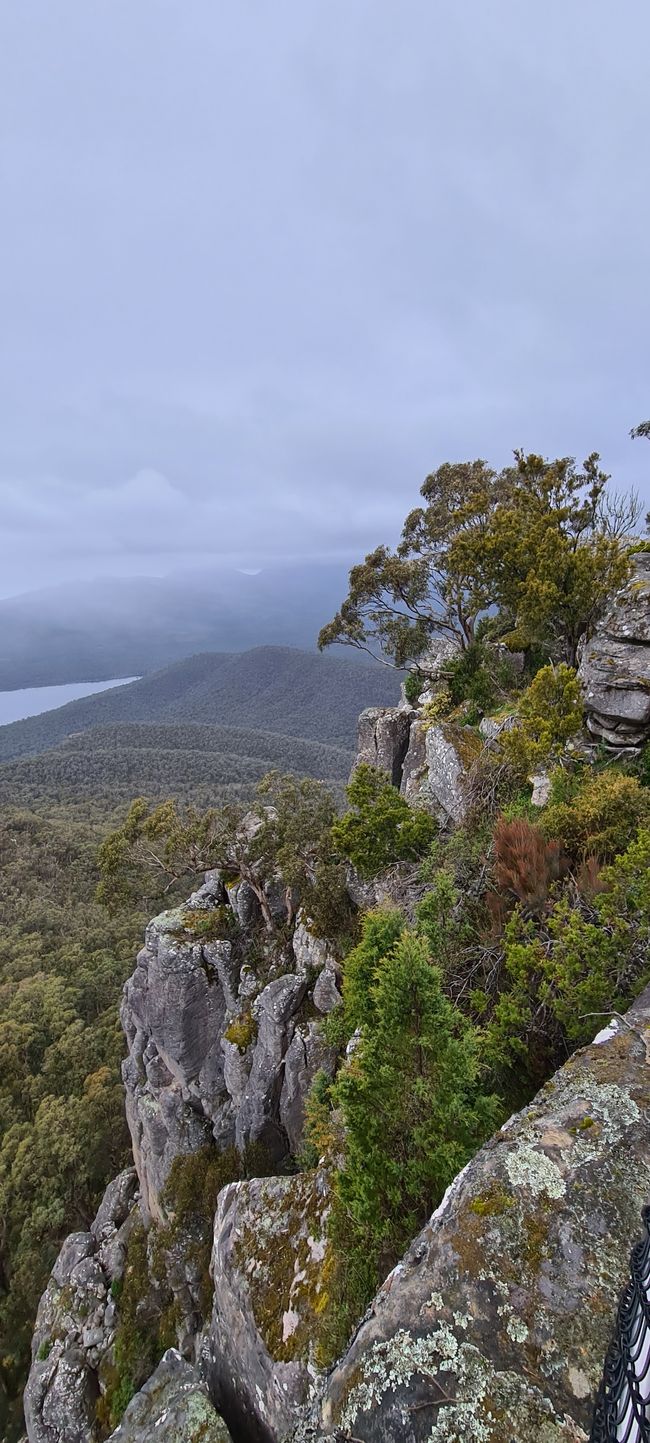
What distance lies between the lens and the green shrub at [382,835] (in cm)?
1075

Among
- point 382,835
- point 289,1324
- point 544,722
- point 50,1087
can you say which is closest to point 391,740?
point 382,835

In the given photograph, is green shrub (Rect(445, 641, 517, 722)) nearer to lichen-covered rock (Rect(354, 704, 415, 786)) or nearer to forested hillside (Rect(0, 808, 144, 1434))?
lichen-covered rock (Rect(354, 704, 415, 786))

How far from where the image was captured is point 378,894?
36.1 feet

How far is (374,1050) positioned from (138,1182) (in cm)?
2341

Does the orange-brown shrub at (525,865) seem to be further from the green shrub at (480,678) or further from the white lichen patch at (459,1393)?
the green shrub at (480,678)

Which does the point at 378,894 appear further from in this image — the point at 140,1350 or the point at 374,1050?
the point at 140,1350

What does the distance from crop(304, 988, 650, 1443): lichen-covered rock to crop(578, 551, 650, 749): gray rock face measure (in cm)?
749

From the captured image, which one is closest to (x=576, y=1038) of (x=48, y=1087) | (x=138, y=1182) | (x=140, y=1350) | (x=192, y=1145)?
(x=192, y=1145)

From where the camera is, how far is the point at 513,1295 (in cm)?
272

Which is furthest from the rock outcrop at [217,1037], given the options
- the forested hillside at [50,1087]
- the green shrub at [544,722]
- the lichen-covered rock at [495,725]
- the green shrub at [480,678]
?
the forested hillside at [50,1087]

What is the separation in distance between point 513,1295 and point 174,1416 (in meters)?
5.40

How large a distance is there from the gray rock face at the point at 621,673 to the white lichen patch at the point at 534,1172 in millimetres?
8184

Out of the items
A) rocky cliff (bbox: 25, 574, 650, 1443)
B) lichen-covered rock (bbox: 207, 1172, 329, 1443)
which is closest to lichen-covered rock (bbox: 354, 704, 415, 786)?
rocky cliff (bbox: 25, 574, 650, 1443)

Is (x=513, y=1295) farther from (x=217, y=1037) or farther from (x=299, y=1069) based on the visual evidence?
(x=217, y=1037)
